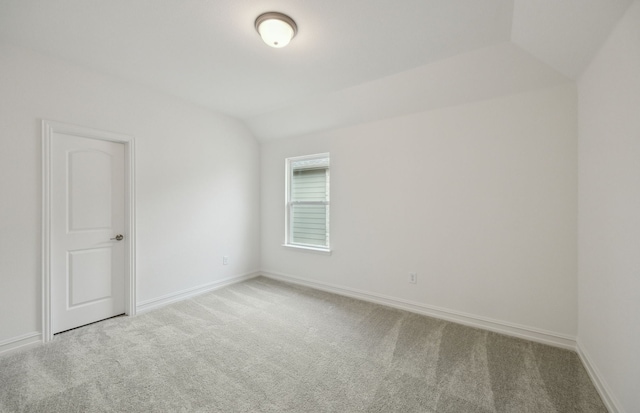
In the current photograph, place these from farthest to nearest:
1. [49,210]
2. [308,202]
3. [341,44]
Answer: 1. [308,202]
2. [49,210]
3. [341,44]

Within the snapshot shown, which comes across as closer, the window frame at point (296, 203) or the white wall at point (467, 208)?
the white wall at point (467, 208)

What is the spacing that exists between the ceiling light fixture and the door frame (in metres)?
2.10

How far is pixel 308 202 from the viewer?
4.07 m

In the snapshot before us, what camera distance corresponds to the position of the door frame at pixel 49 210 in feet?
7.80

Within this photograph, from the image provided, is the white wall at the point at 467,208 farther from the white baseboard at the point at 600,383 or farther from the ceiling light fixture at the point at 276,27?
the ceiling light fixture at the point at 276,27

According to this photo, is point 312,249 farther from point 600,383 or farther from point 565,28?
point 565,28

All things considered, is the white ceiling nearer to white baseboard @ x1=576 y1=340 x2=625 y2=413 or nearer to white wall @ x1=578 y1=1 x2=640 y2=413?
white wall @ x1=578 y1=1 x2=640 y2=413

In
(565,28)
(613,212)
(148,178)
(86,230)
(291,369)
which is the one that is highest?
(565,28)

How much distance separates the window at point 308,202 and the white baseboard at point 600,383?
277cm

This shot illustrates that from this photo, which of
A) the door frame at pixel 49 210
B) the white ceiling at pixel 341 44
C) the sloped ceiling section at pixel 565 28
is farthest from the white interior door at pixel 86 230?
the sloped ceiling section at pixel 565 28

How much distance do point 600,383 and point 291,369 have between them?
84.6 inches

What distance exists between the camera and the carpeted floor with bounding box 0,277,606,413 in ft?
5.43

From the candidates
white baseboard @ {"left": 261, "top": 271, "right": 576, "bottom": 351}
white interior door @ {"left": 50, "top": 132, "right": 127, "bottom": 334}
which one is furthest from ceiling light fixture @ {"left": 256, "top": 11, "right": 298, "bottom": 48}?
white baseboard @ {"left": 261, "top": 271, "right": 576, "bottom": 351}

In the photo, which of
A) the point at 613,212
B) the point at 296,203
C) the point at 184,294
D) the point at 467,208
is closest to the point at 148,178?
the point at 184,294
